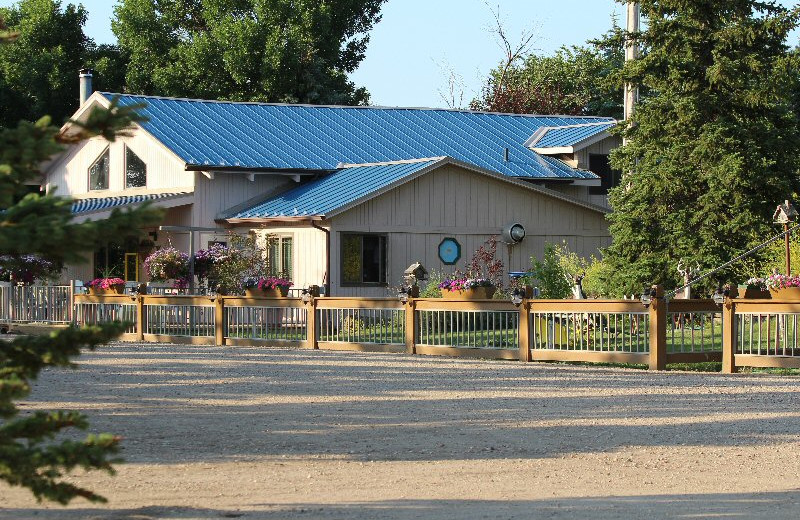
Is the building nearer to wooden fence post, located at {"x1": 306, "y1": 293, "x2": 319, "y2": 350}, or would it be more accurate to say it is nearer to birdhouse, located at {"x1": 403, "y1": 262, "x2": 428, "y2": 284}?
birdhouse, located at {"x1": 403, "y1": 262, "x2": 428, "y2": 284}

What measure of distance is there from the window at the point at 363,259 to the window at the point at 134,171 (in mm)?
7252

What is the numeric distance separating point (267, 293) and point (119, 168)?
1253cm

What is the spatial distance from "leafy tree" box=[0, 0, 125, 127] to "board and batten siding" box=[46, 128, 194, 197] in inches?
493

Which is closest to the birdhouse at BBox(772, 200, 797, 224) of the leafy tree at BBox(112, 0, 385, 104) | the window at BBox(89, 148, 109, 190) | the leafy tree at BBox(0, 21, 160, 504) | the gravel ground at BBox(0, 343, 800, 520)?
the gravel ground at BBox(0, 343, 800, 520)

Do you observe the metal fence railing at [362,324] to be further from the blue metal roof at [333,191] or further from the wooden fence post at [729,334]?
the blue metal roof at [333,191]

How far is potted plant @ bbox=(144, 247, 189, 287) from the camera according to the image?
2922 centimetres

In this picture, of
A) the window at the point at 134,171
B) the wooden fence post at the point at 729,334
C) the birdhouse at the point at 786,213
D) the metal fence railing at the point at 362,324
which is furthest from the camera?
the window at the point at 134,171

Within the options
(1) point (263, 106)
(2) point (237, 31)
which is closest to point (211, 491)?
(1) point (263, 106)

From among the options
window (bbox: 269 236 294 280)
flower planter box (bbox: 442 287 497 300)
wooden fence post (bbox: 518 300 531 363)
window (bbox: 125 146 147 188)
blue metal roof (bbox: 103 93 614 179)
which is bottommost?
wooden fence post (bbox: 518 300 531 363)

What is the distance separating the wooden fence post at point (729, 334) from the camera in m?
18.7

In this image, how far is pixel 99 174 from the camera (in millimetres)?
37031

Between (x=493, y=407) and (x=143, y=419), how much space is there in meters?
3.85

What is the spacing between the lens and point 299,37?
52.1m

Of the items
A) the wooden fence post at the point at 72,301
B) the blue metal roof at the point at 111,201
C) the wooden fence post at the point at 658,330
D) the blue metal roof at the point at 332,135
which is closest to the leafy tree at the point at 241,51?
the blue metal roof at the point at 332,135
